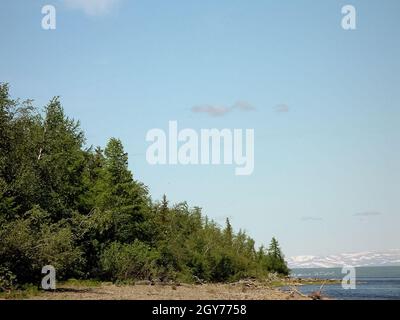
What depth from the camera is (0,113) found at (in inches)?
1419

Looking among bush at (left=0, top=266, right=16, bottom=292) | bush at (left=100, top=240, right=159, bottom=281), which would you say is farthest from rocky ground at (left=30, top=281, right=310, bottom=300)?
bush at (left=100, top=240, right=159, bottom=281)

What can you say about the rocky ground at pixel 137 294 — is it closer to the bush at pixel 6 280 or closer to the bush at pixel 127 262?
the bush at pixel 6 280

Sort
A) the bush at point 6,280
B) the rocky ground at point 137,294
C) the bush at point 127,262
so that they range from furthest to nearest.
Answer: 1. the bush at point 127,262
2. the rocky ground at point 137,294
3. the bush at point 6,280

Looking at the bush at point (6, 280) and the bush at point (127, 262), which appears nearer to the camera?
the bush at point (6, 280)

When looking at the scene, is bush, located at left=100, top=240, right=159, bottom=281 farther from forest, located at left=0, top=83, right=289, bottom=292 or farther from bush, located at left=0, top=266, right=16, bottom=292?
bush, located at left=0, top=266, right=16, bottom=292

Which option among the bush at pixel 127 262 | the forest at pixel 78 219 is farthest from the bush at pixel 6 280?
the bush at pixel 127 262

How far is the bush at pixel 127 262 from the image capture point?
58.1 m

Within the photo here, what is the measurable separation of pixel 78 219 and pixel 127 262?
47.9ft

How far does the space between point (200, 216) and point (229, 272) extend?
1943 cm

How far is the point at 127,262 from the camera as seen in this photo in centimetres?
5984

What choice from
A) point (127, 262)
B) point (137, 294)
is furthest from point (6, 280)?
point (127, 262)

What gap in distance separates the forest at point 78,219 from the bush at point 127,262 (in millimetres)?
117

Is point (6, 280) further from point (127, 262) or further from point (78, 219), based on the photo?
point (127, 262)
